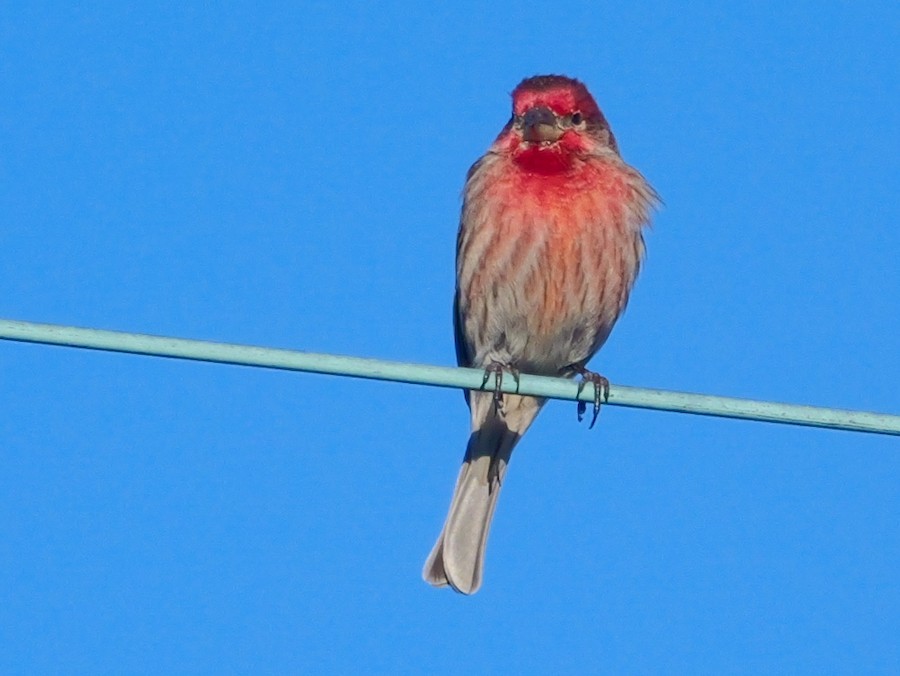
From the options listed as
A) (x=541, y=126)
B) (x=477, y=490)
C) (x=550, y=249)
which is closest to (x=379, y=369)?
(x=550, y=249)

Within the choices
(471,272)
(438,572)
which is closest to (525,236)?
(471,272)

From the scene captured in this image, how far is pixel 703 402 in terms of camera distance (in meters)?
5.17

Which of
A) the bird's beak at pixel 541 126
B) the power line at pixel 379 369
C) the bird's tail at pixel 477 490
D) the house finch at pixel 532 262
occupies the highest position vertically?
the bird's beak at pixel 541 126

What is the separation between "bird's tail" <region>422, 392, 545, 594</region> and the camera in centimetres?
890

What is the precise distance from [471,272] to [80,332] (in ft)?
14.2

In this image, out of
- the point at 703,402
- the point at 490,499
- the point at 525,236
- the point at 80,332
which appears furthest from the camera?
the point at 490,499

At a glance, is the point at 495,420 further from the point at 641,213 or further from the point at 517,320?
the point at 641,213

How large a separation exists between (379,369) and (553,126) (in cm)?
409

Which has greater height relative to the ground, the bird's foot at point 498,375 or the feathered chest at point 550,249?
the feathered chest at point 550,249

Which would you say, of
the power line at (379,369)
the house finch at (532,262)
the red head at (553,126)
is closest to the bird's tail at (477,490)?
the house finch at (532,262)

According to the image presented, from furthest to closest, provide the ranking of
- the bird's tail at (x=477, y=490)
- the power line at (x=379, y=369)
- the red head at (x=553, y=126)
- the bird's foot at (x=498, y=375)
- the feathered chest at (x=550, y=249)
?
the bird's tail at (x=477, y=490) → the red head at (x=553, y=126) → the feathered chest at (x=550, y=249) → the bird's foot at (x=498, y=375) → the power line at (x=379, y=369)

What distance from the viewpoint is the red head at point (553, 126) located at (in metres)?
8.77

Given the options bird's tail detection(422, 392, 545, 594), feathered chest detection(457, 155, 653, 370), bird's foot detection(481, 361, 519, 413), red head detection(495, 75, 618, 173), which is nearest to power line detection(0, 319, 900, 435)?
bird's foot detection(481, 361, 519, 413)

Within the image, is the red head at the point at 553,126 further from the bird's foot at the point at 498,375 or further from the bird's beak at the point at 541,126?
the bird's foot at the point at 498,375
